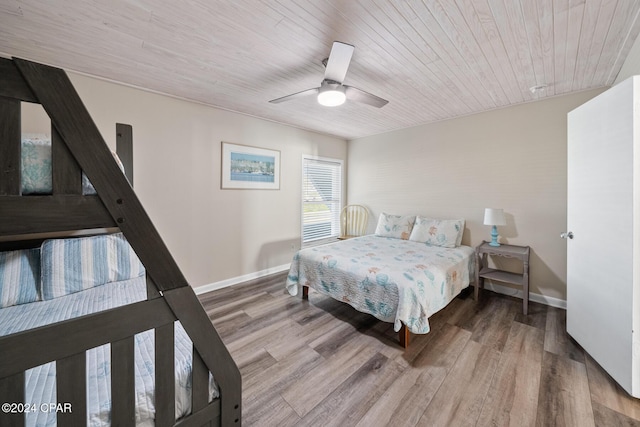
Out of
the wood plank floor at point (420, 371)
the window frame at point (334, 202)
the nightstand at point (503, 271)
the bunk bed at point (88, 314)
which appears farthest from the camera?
the window frame at point (334, 202)

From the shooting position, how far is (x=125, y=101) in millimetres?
2537

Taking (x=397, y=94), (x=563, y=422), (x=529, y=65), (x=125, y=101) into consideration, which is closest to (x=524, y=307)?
(x=563, y=422)

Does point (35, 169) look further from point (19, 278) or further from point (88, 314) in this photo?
point (19, 278)

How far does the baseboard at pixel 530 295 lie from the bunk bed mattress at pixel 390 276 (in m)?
0.43

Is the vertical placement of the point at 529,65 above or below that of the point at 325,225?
above

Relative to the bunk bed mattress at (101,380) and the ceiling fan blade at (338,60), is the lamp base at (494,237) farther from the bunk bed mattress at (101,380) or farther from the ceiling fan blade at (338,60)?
the bunk bed mattress at (101,380)

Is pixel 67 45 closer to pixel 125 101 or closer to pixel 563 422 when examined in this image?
pixel 125 101

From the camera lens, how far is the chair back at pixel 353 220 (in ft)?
15.6

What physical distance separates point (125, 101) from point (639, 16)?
4.07 metres

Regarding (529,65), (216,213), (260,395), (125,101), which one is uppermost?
(529,65)

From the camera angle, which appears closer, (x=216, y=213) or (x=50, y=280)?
(x=50, y=280)

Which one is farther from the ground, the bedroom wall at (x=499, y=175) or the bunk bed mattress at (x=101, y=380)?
the bedroom wall at (x=499, y=175)

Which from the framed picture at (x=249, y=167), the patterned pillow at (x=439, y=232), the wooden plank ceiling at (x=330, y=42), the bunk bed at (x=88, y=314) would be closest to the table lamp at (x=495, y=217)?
the patterned pillow at (x=439, y=232)

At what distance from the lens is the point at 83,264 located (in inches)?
75.5
